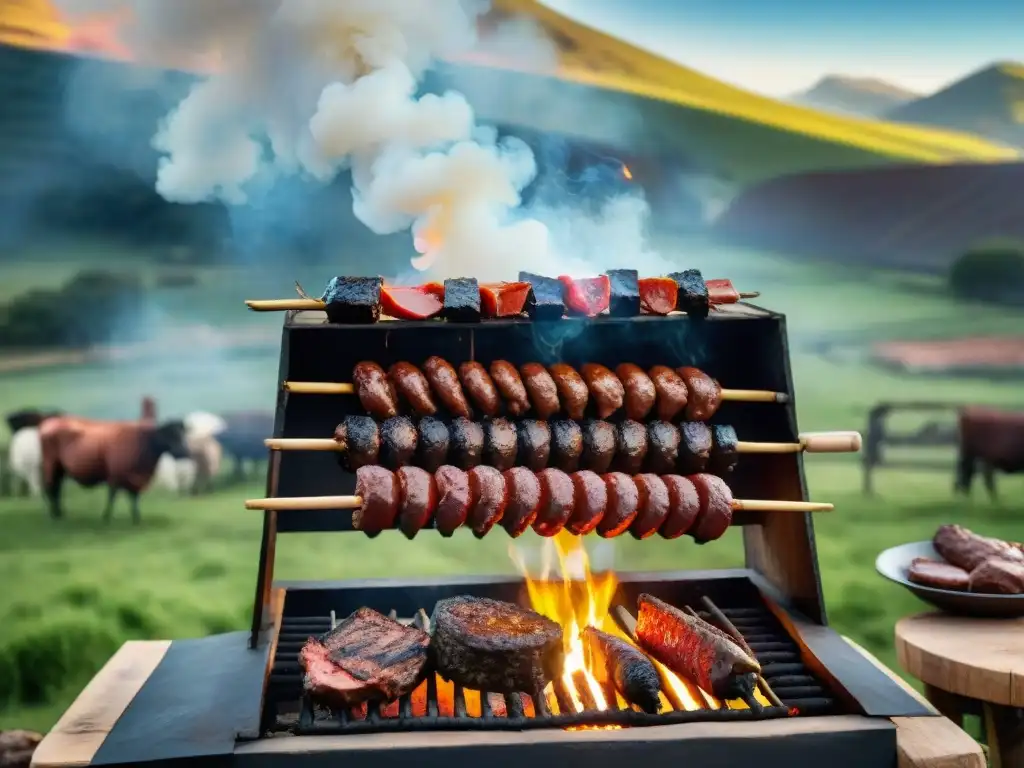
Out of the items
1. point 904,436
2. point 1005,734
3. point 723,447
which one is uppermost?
point 904,436

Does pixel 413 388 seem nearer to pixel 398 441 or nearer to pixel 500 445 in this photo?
pixel 398 441

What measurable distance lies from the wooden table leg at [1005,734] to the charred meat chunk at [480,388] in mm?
2285

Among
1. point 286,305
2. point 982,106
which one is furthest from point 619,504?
point 982,106

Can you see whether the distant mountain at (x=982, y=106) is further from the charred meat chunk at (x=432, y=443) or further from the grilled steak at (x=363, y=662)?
the grilled steak at (x=363, y=662)

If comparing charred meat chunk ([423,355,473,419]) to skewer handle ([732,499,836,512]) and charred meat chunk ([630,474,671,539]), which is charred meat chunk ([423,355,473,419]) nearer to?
charred meat chunk ([630,474,671,539])

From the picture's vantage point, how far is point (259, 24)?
6.72 m

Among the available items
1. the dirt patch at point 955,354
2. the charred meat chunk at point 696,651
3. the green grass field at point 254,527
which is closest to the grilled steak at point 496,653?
the charred meat chunk at point 696,651

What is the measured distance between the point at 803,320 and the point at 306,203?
13.8 ft

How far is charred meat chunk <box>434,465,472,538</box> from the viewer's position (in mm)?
3404

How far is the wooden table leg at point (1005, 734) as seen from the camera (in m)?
3.66

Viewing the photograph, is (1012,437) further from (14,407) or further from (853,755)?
(14,407)

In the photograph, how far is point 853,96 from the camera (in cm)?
795

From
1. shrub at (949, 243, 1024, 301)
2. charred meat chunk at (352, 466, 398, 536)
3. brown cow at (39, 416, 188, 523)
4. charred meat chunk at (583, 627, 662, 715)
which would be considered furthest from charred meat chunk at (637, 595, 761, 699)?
shrub at (949, 243, 1024, 301)

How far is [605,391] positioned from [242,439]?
4202 mm
